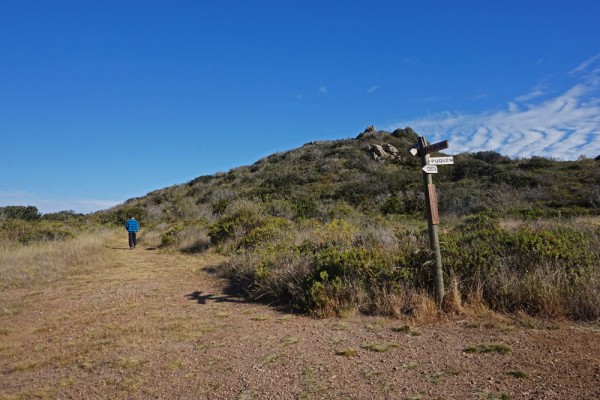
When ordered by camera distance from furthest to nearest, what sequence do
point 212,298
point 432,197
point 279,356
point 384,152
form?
1. point 384,152
2. point 212,298
3. point 432,197
4. point 279,356

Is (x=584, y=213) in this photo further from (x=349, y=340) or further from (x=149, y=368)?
(x=149, y=368)

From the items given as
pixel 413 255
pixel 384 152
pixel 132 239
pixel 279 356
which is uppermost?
pixel 384 152

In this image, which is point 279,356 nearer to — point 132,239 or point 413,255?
point 413,255

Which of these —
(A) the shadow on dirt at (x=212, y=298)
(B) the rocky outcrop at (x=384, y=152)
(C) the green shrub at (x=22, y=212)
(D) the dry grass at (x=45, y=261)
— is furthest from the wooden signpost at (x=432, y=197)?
(B) the rocky outcrop at (x=384, y=152)

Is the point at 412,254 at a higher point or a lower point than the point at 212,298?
→ higher

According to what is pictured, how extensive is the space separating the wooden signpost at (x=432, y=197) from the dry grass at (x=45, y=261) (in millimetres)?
9477

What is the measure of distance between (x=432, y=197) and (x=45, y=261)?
1152cm

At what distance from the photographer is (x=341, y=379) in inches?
160

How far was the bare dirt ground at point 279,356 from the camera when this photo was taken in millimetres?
3822

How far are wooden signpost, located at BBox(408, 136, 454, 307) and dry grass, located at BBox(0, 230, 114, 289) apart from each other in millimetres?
9477

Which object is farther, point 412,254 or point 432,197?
point 412,254

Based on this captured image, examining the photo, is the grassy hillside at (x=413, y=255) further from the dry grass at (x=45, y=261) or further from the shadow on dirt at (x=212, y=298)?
the dry grass at (x=45, y=261)

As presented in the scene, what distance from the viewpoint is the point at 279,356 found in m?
4.79

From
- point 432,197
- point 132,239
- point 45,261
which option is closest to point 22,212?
point 132,239
